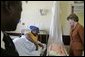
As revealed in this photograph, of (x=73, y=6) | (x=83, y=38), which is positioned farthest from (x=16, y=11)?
(x=73, y=6)

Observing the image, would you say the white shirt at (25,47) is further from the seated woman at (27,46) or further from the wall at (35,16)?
the wall at (35,16)

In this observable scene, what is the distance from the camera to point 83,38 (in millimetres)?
3021

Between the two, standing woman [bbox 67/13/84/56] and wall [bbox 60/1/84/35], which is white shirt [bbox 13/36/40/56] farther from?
wall [bbox 60/1/84/35]

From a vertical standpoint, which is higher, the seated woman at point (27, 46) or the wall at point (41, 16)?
the wall at point (41, 16)

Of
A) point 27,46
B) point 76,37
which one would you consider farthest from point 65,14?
point 27,46

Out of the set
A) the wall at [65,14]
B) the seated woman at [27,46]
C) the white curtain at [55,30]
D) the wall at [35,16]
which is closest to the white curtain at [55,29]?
the white curtain at [55,30]

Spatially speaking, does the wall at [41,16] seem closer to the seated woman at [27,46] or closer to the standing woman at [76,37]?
the standing woman at [76,37]

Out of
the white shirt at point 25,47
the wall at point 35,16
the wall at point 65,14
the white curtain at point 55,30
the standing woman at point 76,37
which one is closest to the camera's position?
the white shirt at point 25,47

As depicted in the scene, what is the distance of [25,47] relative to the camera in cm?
266

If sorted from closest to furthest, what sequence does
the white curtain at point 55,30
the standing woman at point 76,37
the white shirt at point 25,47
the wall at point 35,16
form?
the white shirt at point 25,47 < the standing woman at point 76,37 < the white curtain at point 55,30 < the wall at point 35,16

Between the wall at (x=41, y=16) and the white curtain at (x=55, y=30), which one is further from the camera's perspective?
the wall at (x=41, y=16)

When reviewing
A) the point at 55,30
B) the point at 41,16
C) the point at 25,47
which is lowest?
the point at 25,47

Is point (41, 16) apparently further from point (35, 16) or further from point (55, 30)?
point (55, 30)

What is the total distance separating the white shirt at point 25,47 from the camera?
259cm
